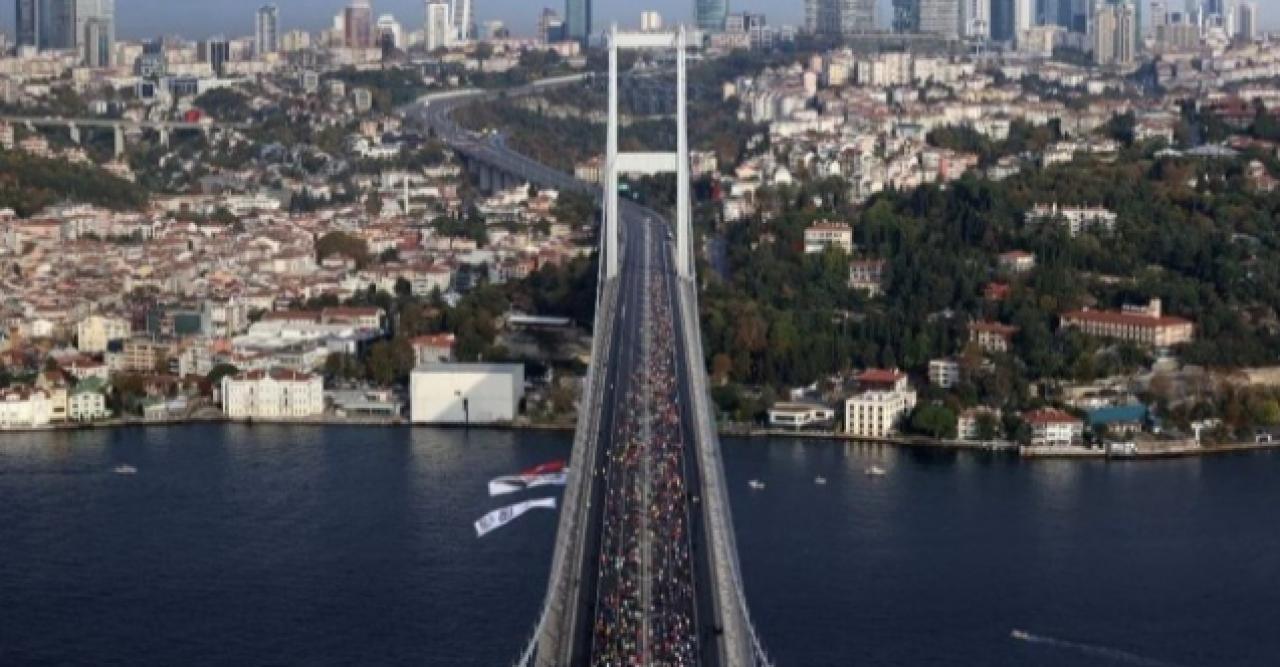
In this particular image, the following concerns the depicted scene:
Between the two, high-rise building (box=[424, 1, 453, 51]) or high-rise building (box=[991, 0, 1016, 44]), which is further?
high-rise building (box=[991, 0, 1016, 44])

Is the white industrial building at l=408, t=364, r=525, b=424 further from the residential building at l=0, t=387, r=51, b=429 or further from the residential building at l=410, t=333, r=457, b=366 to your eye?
the residential building at l=0, t=387, r=51, b=429

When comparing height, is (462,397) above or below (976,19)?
below

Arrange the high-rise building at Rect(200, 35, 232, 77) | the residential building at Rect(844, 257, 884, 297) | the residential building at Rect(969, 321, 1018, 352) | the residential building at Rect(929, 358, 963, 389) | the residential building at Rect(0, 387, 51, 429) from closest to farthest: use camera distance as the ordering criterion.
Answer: the residential building at Rect(0, 387, 51, 429) → the residential building at Rect(929, 358, 963, 389) → the residential building at Rect(969, 321, 1018, 352) → the residential building at Rect(844, 257, 884, 297) → the high-rise building at Rect(200, 35, 232, 77)

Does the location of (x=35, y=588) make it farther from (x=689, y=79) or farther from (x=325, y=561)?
(x=689, y=79)

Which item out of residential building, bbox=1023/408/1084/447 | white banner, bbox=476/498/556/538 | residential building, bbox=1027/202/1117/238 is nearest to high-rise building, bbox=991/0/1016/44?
residential building, bbox=1027/202/1117/238

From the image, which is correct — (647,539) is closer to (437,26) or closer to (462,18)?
(437,26)

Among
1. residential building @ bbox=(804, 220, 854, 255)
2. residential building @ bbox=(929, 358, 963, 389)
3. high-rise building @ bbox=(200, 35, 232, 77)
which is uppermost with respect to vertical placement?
high-rise building @ bbox=(200, 35, 232, 77)

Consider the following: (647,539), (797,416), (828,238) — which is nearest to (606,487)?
(647,539)
